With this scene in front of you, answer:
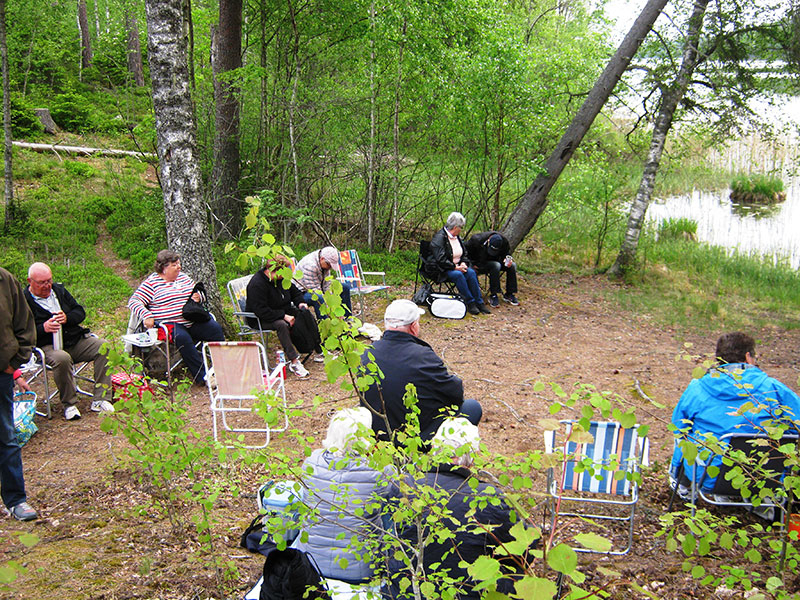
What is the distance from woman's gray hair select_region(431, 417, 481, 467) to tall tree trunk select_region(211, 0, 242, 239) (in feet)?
23.2

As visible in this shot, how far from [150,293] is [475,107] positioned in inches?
210

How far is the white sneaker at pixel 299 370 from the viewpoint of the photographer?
5676 millimetres

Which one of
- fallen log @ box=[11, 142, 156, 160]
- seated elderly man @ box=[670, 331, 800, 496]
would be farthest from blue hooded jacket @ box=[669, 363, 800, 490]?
fallen log @ box=[11, 142, 156, 160]

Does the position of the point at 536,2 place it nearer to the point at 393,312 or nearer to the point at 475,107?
the point at 475,107

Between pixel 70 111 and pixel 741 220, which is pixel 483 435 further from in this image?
pixel 70 111

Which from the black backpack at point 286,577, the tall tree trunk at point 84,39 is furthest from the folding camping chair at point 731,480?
the tall tree trunk at point 84,39

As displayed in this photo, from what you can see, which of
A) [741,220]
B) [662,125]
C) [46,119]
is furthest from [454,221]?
[46,119]

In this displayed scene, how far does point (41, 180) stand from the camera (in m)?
11.5

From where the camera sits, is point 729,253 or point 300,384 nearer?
point 300,384

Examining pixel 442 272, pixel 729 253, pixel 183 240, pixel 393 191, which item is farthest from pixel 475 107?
pixel 729 253

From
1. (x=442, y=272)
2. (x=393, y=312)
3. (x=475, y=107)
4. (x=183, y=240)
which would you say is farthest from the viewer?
(x=475, y=107)

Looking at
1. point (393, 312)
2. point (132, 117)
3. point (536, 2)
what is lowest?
point (393, 312)

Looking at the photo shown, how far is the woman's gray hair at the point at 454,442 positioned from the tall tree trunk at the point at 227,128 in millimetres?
7064

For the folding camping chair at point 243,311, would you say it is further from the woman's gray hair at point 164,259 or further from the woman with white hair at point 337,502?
the woman with white hair at point 337,502
